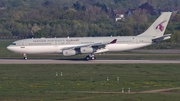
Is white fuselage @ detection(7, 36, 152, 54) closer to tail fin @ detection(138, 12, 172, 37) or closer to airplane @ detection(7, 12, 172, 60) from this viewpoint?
airplane @ detection(7, 12, 172, 60)

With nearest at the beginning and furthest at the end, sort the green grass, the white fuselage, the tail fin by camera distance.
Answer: the green grass < the white fuselage < the tail fin

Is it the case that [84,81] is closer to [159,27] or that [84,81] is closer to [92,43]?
[92,43]

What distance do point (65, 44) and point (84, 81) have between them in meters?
23.7

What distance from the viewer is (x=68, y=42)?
7488 cm

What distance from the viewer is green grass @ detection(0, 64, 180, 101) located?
4100 cm

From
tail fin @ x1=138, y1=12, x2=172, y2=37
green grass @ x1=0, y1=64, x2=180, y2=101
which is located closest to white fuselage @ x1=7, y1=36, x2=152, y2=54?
tail fin @ x1=138, y1=12, x2=172, y2=37

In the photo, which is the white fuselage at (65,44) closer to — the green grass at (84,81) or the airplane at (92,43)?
the airplane at (92,43)

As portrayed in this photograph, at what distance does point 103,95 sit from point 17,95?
21.0ft

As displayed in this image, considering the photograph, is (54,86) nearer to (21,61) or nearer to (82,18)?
(21,61)

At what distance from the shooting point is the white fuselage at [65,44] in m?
74.6

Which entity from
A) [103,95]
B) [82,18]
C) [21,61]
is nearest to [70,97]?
[103,95]

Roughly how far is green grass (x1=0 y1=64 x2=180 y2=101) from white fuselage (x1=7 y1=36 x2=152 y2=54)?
26.3ft

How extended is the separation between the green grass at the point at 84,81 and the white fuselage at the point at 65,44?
26.3 ft

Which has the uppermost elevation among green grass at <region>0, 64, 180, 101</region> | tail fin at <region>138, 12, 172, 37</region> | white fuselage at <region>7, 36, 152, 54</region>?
tail fin at <region>138, 12, 172, 37</region>
